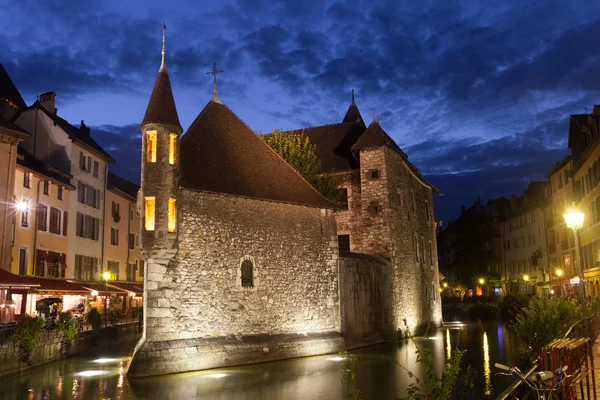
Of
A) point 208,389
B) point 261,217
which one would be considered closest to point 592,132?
point 261,217

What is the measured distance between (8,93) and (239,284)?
20.0 meters

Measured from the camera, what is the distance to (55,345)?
2080 centimetres

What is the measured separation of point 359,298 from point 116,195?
20.8 meters

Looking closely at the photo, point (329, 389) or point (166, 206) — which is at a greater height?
point (166, 206)

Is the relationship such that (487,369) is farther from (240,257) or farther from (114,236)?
(114,236)

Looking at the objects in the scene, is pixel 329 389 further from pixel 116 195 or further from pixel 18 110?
pixel 116 195

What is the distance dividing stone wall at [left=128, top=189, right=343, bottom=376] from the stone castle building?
0.12 ft

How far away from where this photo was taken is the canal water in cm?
1356

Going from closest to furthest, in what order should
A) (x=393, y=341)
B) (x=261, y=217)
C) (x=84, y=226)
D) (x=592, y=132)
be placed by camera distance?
(x=261, y=217)
(x=393, y=341)
(x=592, y=132)
(x=84, y=226)

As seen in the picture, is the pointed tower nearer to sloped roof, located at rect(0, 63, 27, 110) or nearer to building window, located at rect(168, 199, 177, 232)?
building window, located at rect(168, 199, 177, 232)

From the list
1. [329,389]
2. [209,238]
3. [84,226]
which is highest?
[84,226]

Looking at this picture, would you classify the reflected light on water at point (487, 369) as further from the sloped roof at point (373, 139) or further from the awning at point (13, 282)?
the awning at point (13, 282)

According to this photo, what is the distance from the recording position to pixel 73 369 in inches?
734

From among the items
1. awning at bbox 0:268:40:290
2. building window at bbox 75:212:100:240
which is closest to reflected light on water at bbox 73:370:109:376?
awning at bbox 0:268:40:290
